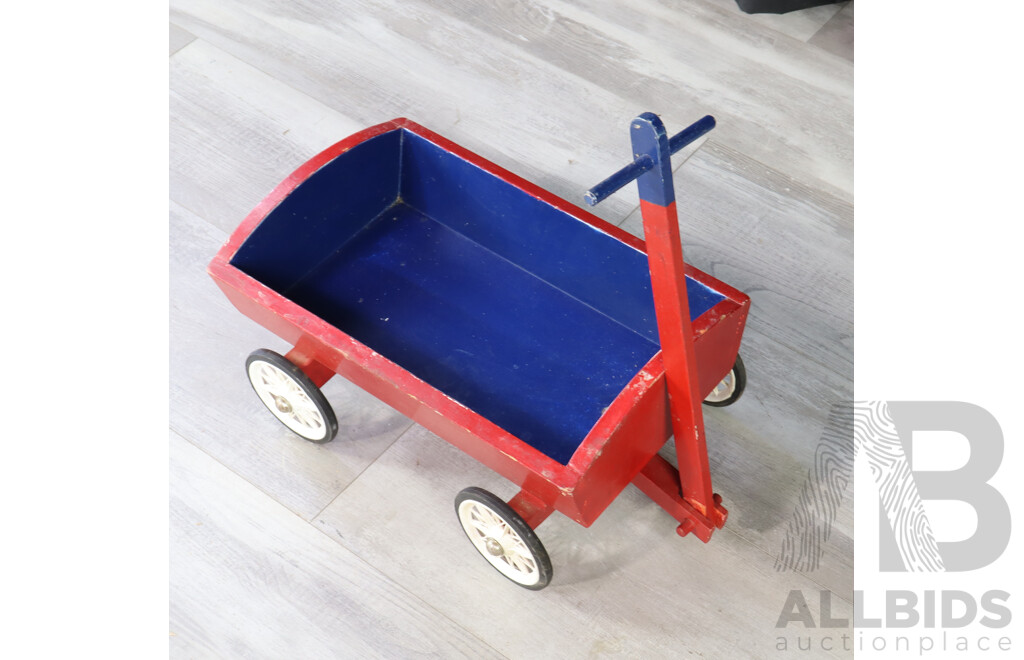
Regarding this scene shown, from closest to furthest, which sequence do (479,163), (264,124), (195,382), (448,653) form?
1. (448,653)
2. (479,163)
3. (195,382)
4. (264,124)

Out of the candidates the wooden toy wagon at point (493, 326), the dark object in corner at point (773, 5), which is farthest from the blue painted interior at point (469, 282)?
the dark object in corner at point (773, 5)

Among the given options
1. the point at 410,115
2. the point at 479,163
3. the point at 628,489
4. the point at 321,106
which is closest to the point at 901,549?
the point at 628,489

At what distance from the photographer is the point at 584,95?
2.30m

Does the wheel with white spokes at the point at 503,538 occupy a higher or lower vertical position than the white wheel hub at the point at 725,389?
lower

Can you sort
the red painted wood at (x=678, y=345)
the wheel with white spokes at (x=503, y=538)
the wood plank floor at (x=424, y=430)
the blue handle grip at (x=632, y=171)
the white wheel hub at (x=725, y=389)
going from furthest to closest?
1. the white wheel hub at (x=725, y=389)
2. the wood plank floor at (x=424, y=430)
3. the wheel with white spokes at (x=503, y=538)
4. the red painted wood at (x=678, y=345)
5. the blue handle grip at (x=632, y=171)

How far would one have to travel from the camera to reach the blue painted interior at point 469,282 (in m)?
1.62

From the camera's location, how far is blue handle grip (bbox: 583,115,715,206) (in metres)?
1.13

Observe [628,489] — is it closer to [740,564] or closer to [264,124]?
[740,564]

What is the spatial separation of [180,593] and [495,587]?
1.65 ft

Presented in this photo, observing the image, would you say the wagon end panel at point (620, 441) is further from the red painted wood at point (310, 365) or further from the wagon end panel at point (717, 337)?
the red painted wood at point (310, 365)

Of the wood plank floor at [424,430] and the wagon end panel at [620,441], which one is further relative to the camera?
the wood plank floor at [424,430]

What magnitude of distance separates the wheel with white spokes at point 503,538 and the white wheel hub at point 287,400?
Answer: 299mm

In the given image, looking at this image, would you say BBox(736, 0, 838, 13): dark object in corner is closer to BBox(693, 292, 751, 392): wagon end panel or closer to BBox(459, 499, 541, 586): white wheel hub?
BBox(693, 292, 751, 392): wagon end panel

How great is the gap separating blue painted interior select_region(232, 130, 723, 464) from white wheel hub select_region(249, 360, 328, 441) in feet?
0.44
